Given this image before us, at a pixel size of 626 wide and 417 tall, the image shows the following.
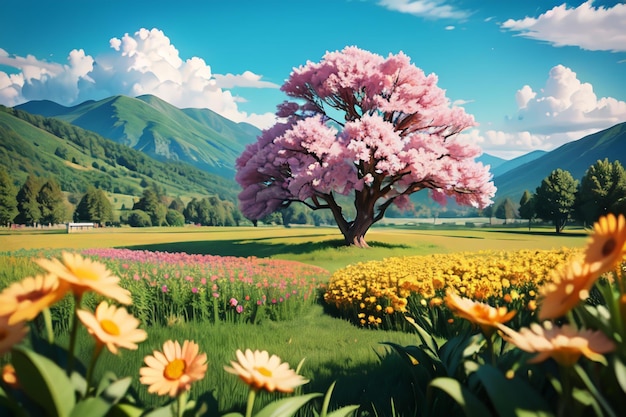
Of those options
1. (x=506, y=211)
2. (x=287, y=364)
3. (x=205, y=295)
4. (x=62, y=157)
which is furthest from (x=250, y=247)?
(x=506, y=211)

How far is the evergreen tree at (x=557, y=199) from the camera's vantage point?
1642 centimetres

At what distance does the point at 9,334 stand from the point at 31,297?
7cm

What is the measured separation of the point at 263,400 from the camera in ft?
7.21

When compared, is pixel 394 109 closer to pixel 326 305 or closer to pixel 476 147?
pixel 476 147

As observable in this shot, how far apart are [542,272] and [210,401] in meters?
4.60

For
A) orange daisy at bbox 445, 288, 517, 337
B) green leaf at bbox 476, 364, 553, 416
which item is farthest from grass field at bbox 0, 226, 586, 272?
green leaf at bbox 476, 364, 553, 416

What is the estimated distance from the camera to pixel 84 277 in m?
0.72

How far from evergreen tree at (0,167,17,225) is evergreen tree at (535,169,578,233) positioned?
17.1 m

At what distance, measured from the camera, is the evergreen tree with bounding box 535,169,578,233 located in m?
16.4

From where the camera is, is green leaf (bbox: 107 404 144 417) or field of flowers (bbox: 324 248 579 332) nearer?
green leaf (bbox: 107 404 144 417)

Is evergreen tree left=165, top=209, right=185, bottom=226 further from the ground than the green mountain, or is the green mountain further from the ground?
the green mountain

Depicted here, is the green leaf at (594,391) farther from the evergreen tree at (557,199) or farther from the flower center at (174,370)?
the evergreen tree at (557,199)

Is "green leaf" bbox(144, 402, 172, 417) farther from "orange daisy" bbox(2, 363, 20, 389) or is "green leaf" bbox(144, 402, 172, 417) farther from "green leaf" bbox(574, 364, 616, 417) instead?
"green leaf" bbox(574, 364, 616, 417)

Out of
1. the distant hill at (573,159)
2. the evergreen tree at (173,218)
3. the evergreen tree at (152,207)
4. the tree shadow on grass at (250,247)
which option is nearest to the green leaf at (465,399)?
the tree shadow on grass at (250,247)
